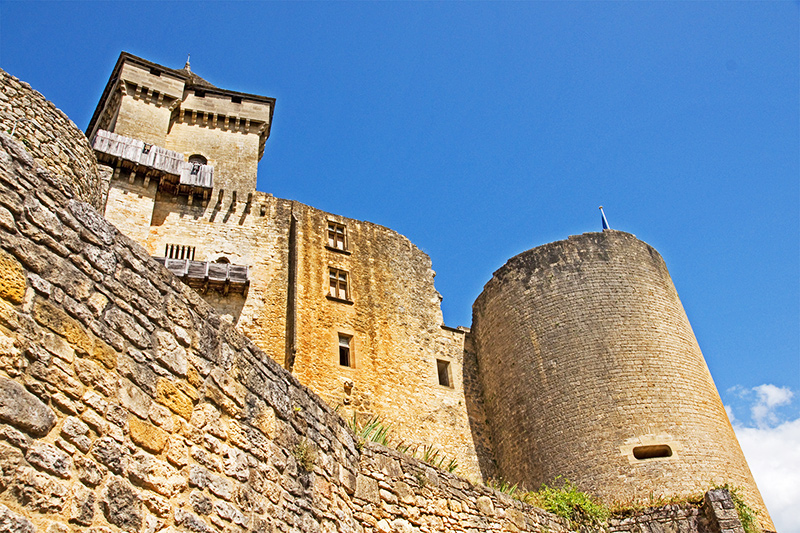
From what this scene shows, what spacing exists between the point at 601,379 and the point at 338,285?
7.26 meters

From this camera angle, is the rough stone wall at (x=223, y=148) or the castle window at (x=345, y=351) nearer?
the castle window at (x=345, y=351)

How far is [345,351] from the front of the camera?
17.3 meters

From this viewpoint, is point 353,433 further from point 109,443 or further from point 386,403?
point 386,403

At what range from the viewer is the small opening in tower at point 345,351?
17.1 m

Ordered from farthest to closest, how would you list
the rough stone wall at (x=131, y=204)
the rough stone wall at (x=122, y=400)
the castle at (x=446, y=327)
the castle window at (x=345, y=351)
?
the castle window at (x=345, y=351), the rough stone wall at (x=131, y=204), the castle at (x=446, y=327), the rough stone wall at (x=122, y=400)

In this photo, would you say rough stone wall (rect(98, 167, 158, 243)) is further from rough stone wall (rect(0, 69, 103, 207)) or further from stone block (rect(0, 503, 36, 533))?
stone block (rect(0, 503, 36, 533))

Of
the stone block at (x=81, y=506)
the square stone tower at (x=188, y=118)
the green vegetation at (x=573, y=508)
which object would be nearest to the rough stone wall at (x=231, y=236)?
the square stone tower at (x=188, y=118)

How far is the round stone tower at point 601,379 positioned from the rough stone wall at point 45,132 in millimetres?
10690

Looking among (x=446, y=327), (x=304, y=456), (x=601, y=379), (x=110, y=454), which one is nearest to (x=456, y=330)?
(x=446, y=327)

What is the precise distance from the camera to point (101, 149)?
17250 mm

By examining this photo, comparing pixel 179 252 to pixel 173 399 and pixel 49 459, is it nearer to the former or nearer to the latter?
pixel 173 399

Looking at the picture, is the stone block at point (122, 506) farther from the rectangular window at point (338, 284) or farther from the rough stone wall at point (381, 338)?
the rectangular window at point (338, 284)

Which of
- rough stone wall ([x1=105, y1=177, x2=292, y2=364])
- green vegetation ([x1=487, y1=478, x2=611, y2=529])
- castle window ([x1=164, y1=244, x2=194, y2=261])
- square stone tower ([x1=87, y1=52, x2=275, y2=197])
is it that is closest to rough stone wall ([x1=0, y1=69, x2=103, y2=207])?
green vegetation ([x1=487, y1=478, x2=611, y2=529])

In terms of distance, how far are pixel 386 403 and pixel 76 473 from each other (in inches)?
528
